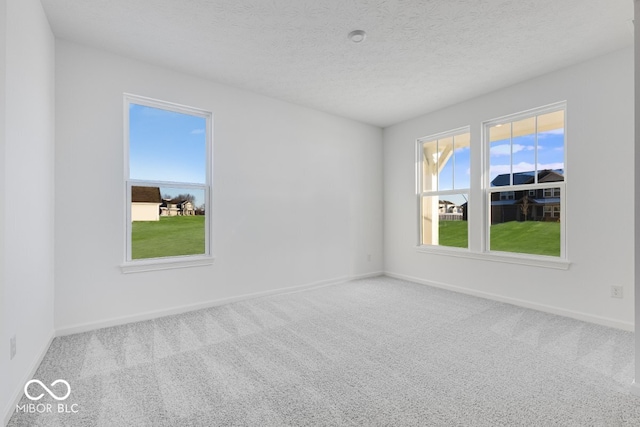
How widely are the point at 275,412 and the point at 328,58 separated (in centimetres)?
308

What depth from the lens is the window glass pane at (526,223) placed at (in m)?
3.43

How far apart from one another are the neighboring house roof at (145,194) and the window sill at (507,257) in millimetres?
3840

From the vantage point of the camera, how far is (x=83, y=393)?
1849 mm

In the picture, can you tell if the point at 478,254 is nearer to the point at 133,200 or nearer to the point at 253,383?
the point at 253,383

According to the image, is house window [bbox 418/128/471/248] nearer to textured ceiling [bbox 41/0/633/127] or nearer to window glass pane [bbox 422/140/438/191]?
window glass pane [bbox 422/140/438/191]

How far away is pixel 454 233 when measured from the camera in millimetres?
4508

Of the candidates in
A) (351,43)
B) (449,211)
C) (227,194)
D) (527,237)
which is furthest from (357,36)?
(527,237)

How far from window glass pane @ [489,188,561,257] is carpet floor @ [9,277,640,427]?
83 cm

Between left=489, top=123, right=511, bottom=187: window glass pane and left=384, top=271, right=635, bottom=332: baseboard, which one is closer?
left=384, top=271, right=635, bottom=332: baseboard

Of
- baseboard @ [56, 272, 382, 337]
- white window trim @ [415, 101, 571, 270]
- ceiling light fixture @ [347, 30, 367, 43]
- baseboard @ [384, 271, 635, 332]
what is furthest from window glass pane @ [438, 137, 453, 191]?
ceiling light fixture @ [347, 30, 367, 43]

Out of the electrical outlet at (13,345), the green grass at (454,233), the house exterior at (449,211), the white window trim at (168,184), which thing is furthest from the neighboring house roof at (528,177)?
the electrical outlet at (13,345)

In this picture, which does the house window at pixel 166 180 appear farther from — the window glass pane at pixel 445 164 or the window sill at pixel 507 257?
the window glass pane at pixel 445 164

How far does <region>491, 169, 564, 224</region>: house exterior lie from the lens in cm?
343

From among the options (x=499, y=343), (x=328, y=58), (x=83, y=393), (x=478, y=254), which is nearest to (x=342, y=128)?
(x=328, y=58)
